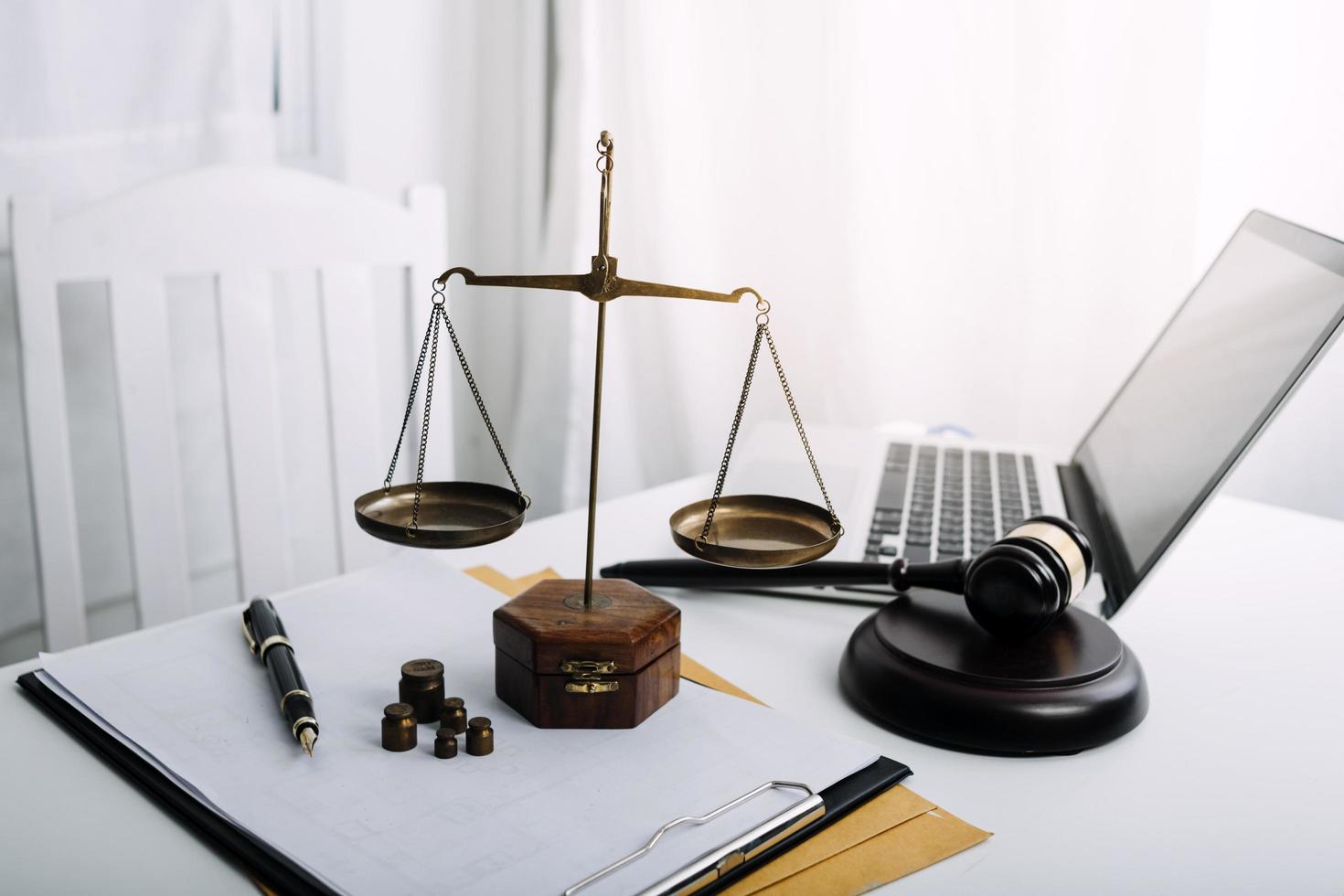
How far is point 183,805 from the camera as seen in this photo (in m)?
0.55

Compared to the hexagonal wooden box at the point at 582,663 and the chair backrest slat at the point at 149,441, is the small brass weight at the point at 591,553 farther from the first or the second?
the chair backrest slat at the point at 149,441

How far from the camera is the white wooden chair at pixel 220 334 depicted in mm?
1092

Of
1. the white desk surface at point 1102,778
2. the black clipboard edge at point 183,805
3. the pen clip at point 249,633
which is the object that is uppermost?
the pen clip at point 249,633

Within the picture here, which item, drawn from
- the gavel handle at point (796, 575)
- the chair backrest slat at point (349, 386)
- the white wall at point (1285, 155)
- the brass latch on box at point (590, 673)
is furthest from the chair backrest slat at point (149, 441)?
the white wall at point (1285, 155)

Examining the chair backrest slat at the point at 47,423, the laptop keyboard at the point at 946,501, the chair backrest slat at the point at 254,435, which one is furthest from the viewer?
the chair backrest slat at the point at 254,435

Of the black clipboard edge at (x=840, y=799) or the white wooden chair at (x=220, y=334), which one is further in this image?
the white wooden chair at (x=220, y=334)

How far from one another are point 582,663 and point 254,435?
0.77m

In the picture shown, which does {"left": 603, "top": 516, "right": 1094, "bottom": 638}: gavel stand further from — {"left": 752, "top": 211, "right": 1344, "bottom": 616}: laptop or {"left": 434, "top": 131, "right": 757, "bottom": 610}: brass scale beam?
{"left": 434, "top": 131, "right": 757, "bottom": 610}: brass scale beam

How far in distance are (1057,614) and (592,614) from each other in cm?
29

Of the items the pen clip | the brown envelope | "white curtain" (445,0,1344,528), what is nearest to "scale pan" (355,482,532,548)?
the pen clip

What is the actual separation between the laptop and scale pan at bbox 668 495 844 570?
0.24 metres

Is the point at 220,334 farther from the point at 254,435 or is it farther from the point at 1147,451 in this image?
the point at 1147,451

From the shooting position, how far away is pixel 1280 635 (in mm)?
840

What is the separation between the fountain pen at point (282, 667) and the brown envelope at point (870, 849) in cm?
24
